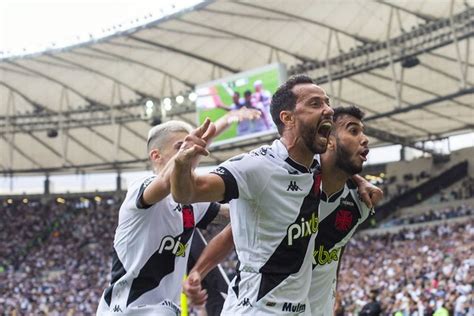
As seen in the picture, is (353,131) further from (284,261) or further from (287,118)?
(284,261)

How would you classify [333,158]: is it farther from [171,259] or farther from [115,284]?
[115,284]

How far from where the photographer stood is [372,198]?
175 inches

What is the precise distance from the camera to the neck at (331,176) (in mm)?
4254

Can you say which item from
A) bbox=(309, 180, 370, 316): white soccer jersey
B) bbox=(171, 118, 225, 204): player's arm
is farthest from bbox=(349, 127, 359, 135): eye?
bbox=(171, 118, 225, 204): player's arm

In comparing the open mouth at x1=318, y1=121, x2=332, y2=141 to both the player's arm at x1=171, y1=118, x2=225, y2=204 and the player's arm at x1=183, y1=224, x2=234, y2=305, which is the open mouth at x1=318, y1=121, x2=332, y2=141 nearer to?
the player's arm at x1=171, y1=118, x2=225, y2=204

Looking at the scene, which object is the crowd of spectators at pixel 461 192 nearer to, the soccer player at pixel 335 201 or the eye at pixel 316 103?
the soccer player at pixel 335 201

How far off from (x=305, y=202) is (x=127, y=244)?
129cm

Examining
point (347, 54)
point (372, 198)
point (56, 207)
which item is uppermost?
point (347, 54)

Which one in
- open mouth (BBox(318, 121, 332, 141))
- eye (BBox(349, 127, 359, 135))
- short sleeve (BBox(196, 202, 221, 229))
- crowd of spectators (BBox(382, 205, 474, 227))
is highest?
crowd of spectators (BBox(382, 205, 474, 227))

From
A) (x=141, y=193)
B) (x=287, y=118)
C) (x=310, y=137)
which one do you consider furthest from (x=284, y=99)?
(x=141, y=193)

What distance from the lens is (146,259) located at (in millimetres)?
4258

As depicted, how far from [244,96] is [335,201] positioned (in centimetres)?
2296

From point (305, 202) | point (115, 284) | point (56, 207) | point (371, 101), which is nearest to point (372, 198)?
point (305, 202)

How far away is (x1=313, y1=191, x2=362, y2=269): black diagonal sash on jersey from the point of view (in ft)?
14.0
